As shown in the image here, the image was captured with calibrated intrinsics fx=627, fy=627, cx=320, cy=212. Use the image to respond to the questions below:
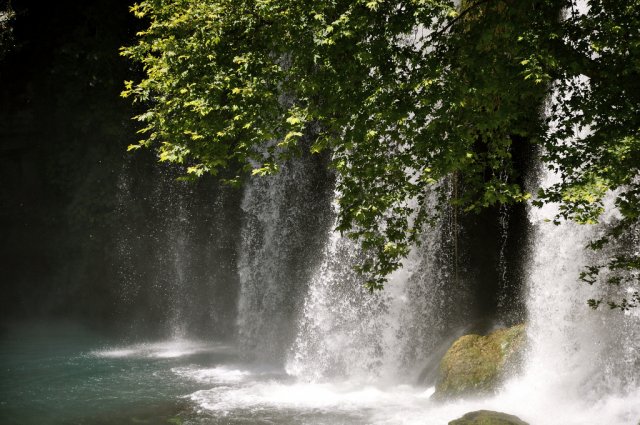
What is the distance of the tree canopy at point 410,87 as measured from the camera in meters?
6.29

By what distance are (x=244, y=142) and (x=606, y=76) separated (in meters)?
4.11

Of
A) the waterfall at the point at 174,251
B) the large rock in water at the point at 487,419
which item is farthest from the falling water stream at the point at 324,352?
the large rock in water at the point at 487,419

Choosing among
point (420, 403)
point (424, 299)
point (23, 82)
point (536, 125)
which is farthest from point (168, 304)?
point (536, 125)

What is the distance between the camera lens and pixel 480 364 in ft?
37.6

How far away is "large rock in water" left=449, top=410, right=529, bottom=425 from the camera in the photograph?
883 cm

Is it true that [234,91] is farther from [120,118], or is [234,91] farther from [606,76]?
[120,118]

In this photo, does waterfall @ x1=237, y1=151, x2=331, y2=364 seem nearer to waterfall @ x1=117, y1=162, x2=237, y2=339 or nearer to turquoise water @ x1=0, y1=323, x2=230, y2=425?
turquoise water @ x1=0, y1=323, x2=230, y2=425

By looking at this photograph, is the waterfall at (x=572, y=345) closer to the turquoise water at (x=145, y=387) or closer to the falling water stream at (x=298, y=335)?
the falling water stream at (x=298, y=335)

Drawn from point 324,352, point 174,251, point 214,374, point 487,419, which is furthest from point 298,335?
point 174,251

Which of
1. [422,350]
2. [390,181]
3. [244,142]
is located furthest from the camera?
[422,350]

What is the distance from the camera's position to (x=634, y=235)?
11.1m

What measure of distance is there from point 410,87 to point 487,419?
489cm

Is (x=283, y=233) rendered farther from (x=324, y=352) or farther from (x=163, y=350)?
(x=163, y=350)

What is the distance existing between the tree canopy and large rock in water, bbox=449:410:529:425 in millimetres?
2585
